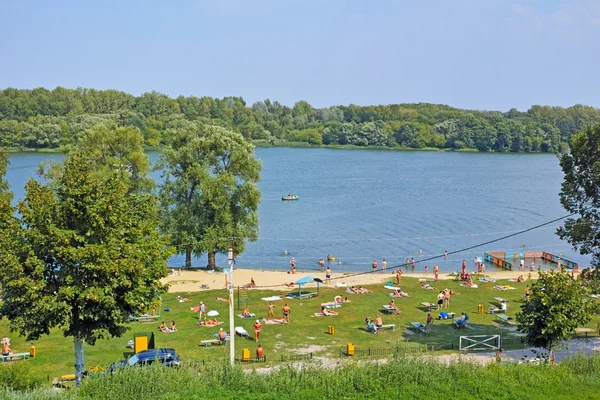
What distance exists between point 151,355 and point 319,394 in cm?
781

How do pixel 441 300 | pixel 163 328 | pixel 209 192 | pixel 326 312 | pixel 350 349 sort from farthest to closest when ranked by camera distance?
1. pixel 209 192
2. pixel 441 300
3. pixel 326 312
4. pixel 163 328
5. pixel 350 349

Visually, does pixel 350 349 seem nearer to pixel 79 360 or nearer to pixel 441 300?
pixel 441 300

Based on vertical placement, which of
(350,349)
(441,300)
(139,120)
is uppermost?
(139,120)

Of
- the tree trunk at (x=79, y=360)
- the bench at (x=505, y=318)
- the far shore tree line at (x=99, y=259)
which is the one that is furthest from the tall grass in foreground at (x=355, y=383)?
the bench at (x=505, y=318)

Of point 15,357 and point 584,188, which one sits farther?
point 584,188

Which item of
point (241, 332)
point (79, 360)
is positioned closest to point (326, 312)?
point (241, 332)

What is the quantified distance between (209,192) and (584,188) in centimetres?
2948

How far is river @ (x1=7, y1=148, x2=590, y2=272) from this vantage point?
68062mm

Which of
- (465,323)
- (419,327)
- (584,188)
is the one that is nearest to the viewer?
(584,188)

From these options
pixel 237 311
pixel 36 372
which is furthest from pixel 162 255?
pixel 237 311

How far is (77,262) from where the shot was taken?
21.9 m

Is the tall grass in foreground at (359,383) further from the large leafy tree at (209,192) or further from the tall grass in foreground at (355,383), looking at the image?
the large leafy tree at (209,192)

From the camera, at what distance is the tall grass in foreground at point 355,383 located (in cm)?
2045

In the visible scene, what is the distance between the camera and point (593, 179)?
29312mm
